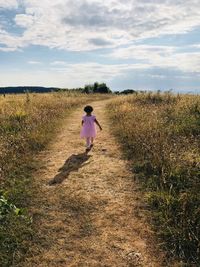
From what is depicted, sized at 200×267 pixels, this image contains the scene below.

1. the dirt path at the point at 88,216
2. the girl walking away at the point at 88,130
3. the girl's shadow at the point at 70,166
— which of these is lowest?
the dirt path at the point at 88,216

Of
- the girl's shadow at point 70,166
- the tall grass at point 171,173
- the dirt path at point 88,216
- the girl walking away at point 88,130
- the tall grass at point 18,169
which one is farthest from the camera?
the girl walking away at point 88,130

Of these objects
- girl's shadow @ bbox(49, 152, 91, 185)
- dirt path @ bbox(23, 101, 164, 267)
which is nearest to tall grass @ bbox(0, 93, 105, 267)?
dirt path @ bbox(23, 101, 164, 267)

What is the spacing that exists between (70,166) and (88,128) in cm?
245

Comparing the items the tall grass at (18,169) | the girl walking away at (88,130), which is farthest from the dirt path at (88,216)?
the girl walking away at (88,130)

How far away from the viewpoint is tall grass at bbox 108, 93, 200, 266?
5594 mm

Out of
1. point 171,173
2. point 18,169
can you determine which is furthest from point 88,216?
point 18,169

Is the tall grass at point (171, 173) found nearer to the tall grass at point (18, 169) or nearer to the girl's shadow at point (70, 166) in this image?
the girl's shadow at point (70, 166)

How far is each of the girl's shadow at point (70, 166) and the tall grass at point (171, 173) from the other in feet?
4.11

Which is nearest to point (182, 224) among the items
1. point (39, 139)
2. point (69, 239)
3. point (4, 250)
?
point (69, 239)

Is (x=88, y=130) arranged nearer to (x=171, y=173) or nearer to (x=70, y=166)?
(x=70, y=166)

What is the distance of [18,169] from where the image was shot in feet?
29.0

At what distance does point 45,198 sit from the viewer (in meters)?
7.23

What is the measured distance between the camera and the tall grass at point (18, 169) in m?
5.45

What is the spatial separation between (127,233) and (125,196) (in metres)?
1.43
